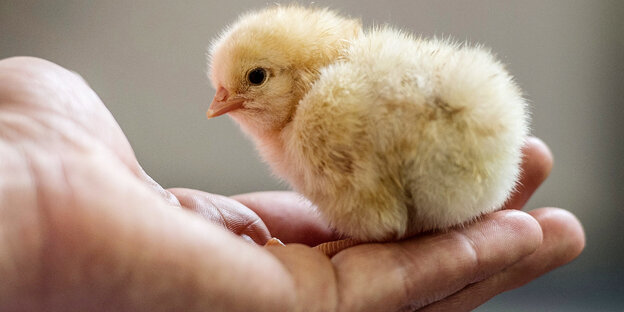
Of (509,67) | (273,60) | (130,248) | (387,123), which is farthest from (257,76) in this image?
(509,67)

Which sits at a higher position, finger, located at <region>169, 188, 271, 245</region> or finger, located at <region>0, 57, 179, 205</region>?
finger, located at <region>0, 57, 179, 205</region>

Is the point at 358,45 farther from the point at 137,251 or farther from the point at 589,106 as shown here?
the point at 589,106

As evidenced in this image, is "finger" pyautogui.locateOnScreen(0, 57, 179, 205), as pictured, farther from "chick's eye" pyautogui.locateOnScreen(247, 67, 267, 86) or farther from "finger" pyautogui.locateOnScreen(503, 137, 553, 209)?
"finger" pyautogui.locateOnScreen(503, 137, 553, 209)

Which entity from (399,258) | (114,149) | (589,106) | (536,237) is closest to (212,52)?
(114,149)

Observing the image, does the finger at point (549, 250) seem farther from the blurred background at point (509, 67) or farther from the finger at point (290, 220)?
the blurred background at point (509, 67)

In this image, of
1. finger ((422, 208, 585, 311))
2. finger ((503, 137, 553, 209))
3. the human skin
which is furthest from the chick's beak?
finger ((503, 137, 553, 209))

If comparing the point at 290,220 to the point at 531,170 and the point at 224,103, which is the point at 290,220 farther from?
the point at 531,170

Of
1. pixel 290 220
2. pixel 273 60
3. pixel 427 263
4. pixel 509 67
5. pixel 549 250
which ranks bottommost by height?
pixel 290 220
